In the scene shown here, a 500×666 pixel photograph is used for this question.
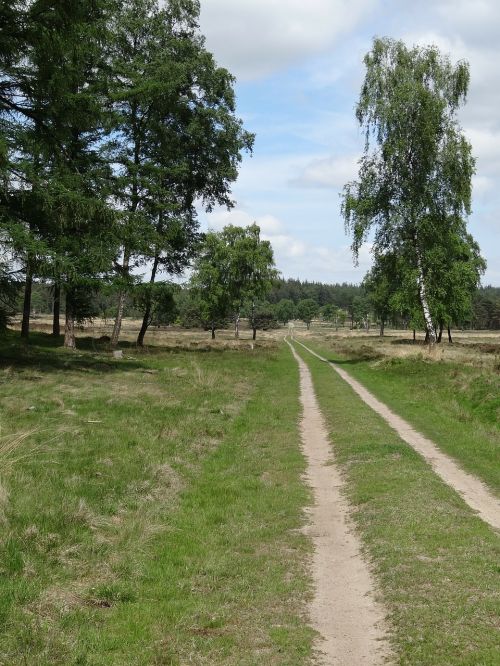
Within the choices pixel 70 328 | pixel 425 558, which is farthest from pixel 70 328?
pixel 425 558

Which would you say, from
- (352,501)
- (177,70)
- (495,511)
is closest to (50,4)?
(177,70)

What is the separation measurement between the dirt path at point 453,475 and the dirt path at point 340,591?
7.44ft

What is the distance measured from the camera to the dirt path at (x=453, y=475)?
30.4 ft

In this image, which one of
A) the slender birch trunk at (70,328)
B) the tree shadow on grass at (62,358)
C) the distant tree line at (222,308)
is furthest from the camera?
the distant tree line at (222,308)

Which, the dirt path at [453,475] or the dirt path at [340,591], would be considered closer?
the dirt path at [340,591]

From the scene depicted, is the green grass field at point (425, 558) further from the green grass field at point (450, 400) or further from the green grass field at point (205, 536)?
the green grass field at point (450, 400)

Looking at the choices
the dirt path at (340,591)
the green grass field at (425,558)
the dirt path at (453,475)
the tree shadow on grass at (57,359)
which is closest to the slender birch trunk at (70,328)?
the tree shadow on grass at (57,359)

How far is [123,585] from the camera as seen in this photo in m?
6.21

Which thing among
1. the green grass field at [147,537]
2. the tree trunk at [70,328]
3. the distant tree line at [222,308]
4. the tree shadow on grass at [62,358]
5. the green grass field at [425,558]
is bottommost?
the green grass field at [147,537]

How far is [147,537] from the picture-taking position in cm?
755

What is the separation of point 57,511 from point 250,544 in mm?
2807

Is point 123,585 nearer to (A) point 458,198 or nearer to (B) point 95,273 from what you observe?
(B) point 95,273

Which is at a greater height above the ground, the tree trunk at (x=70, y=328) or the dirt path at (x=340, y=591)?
the tree trunk at (x=70, y=328)

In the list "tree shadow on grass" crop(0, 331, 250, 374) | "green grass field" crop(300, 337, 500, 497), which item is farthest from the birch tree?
"tree shadow on grass" crop(0, 331, 250, 374)
